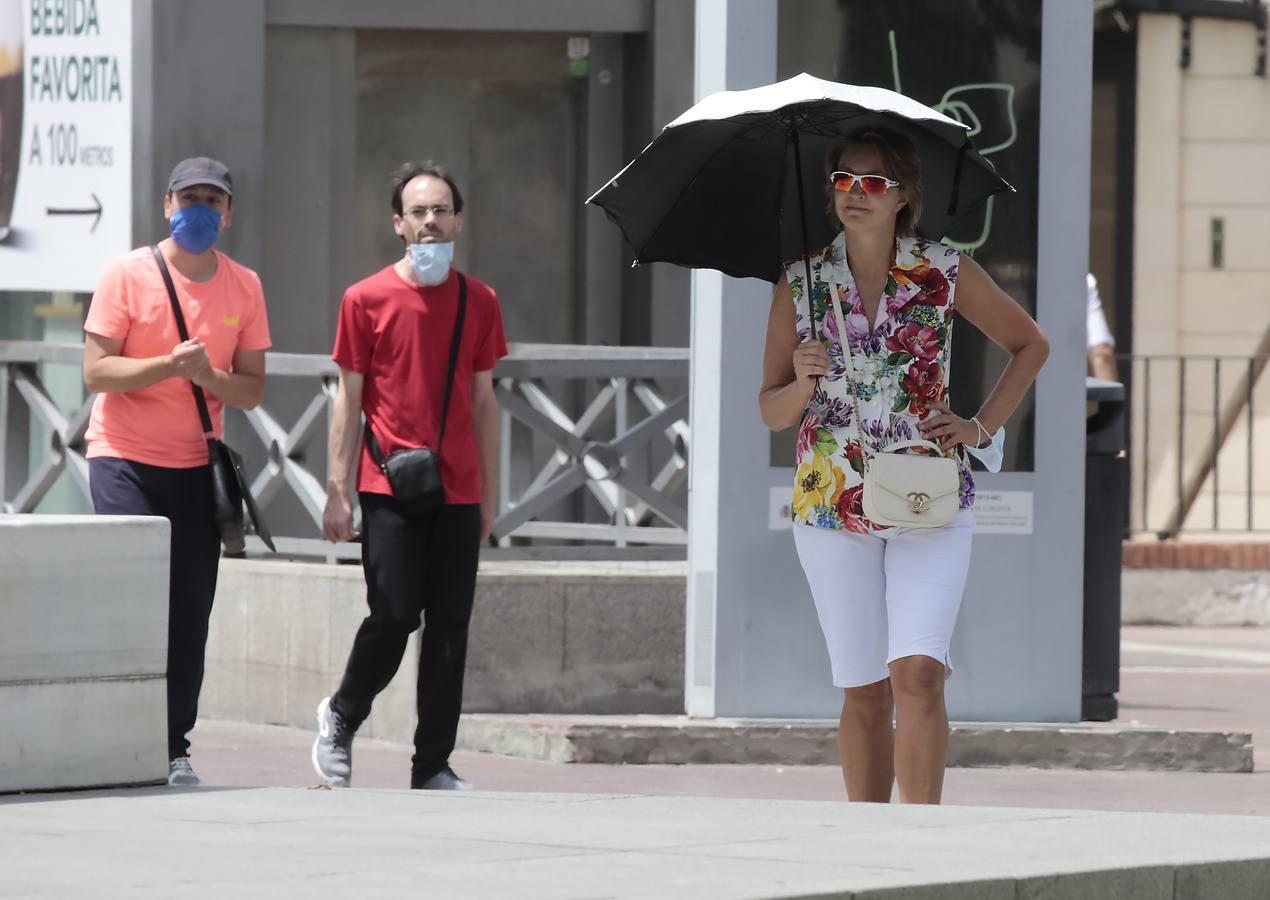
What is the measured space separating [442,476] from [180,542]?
0.75m

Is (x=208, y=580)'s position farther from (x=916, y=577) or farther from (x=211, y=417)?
(x=916, y=577)

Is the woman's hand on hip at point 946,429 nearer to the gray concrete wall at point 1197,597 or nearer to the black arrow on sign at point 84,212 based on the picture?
the black arrow on sign at point 84,212

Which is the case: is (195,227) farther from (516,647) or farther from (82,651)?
(516,647)

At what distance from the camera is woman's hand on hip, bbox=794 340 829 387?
6.33 m

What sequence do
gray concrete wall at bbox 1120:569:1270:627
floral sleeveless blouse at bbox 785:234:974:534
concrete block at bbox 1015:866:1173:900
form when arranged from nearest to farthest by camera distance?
concrete block at bbox 1015:866:1173:900 < floral sleeveless blouse at bbox 785:234:974:534 < gray concrete wall at bbox 1120:569:1270:627

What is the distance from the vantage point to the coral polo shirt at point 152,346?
7777 millimetres

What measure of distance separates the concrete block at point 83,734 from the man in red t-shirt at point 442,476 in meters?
1.16

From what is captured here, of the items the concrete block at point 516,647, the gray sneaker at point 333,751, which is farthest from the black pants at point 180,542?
the concrete block at point 516,647

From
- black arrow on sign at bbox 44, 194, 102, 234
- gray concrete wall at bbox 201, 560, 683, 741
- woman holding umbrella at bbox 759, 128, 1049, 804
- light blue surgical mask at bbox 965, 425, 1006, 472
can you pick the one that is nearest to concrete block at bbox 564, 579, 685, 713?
gray concrete wall at bbox 201, 560, 683, 741

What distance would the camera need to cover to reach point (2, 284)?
493 inches

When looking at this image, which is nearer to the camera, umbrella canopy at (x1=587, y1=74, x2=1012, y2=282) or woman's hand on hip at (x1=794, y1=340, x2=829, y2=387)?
woman's hand on hip at (x1=794, y1=340, x2=829, y2=387)

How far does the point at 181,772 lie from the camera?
7566 millimetres

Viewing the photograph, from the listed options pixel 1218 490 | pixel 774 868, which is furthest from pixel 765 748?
pixel 1218 490

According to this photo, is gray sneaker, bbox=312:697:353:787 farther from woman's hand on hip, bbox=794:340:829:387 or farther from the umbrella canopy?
woman's hand on hip, bbox=794:340:829:387
